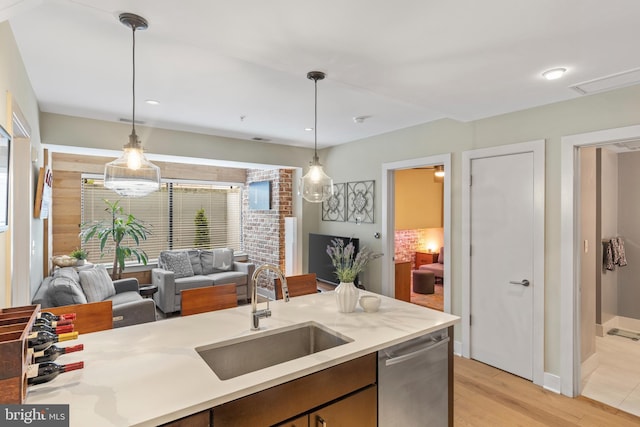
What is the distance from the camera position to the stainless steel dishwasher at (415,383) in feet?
5.69

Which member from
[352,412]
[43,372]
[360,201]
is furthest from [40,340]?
[360,201]

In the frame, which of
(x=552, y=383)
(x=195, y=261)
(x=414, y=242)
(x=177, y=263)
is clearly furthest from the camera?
(x=414, y=242)

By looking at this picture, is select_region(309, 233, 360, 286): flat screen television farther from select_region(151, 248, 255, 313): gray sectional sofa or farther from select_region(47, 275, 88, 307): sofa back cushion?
select_region(47, 275, 88, 307): sofa back cushion

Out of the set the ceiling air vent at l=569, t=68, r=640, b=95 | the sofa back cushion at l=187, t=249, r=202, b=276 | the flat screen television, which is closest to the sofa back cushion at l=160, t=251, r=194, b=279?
the sofa back cushion at l=187, t=249, r=202, b=276

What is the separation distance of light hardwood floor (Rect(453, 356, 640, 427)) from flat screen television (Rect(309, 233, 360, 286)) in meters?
2.12

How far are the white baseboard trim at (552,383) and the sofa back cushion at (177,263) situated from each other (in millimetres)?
4748

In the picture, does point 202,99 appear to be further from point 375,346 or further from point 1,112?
point 375,346

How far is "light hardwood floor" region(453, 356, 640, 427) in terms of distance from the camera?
246 centimetres

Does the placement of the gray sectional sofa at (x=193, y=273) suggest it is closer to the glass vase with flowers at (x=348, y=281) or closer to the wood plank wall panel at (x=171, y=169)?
the wood plank wall panel at (x=171, y=169)

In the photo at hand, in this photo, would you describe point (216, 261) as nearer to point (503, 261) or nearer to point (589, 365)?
point (503, 261)

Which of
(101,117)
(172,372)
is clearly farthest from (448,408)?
(101,117)

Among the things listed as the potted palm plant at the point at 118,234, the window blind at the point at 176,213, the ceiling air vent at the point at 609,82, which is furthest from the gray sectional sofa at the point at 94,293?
the ceiling air vent at the point at 609,82

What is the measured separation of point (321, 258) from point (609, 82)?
361cm

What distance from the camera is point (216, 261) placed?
586 centimetres
